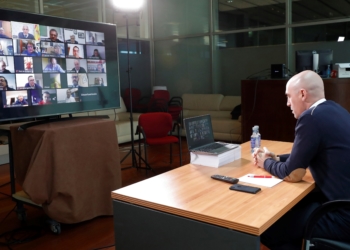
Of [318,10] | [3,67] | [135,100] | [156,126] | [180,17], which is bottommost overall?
[156,126]

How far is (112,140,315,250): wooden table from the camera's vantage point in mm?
1368

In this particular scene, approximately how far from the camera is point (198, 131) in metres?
2.27

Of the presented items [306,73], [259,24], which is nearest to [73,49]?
[306,73]

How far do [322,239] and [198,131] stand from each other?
954 millimetres

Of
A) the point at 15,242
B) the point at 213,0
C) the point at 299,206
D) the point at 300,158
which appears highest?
the point at 213,0

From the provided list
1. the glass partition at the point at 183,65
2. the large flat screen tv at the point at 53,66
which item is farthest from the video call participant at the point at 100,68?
the glass partition at the point at 183,65

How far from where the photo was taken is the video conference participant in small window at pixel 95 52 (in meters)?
3.33

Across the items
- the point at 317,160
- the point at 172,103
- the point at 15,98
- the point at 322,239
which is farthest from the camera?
the point at 172,103

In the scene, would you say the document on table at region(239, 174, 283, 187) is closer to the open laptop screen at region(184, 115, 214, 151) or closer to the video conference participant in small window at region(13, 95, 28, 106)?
the open laptop screen at region(184, 115, 214, 151)

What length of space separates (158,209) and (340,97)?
3.92 metres

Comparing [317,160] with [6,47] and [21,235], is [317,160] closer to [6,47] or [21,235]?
[6,47]

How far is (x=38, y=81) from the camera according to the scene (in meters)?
2.97

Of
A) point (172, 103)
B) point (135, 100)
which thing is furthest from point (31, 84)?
point (172, 103)

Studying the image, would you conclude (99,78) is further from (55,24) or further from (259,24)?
(259,24)
